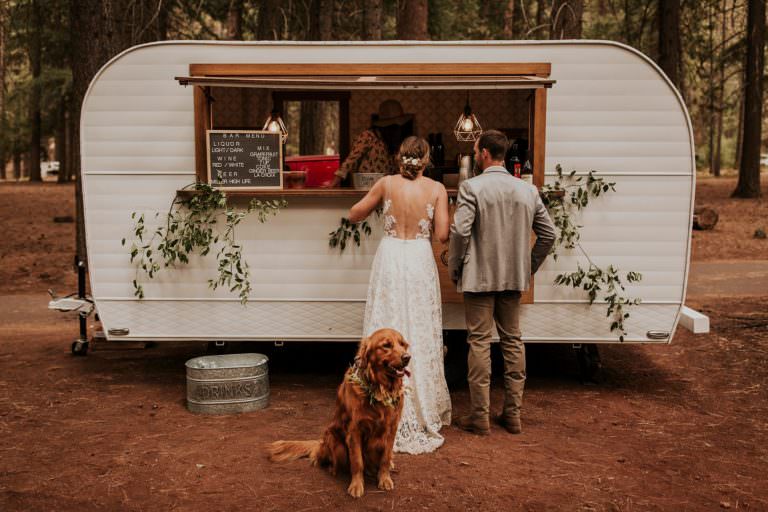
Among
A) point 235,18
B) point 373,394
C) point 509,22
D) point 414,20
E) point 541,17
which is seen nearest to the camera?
point 373,394

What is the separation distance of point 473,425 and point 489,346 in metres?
0.57

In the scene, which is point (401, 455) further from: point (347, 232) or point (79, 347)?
point (79, 347)

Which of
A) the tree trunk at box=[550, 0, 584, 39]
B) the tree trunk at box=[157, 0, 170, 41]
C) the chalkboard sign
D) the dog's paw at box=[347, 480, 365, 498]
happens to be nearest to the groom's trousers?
the dog's paw at box=[347, 480, 365, 498]

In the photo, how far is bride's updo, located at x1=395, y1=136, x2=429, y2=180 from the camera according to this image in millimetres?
5008

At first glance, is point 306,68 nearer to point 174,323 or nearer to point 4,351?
point 174,323

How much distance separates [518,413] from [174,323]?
9.16ft

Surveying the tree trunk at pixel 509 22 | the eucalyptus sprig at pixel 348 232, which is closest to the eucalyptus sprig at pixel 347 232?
the eucalyptus sprig at pixel 348 232

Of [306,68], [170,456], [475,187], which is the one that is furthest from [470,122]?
[170,456]

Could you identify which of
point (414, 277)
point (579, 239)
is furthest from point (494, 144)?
point (579, 239)

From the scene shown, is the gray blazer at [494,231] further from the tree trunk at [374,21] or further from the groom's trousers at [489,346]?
the tree trunk at [374,21]

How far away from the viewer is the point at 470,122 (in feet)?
23.5

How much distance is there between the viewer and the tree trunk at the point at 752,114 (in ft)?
60.8

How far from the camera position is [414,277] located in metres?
5.04

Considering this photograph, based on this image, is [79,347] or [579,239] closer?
[579,239]
